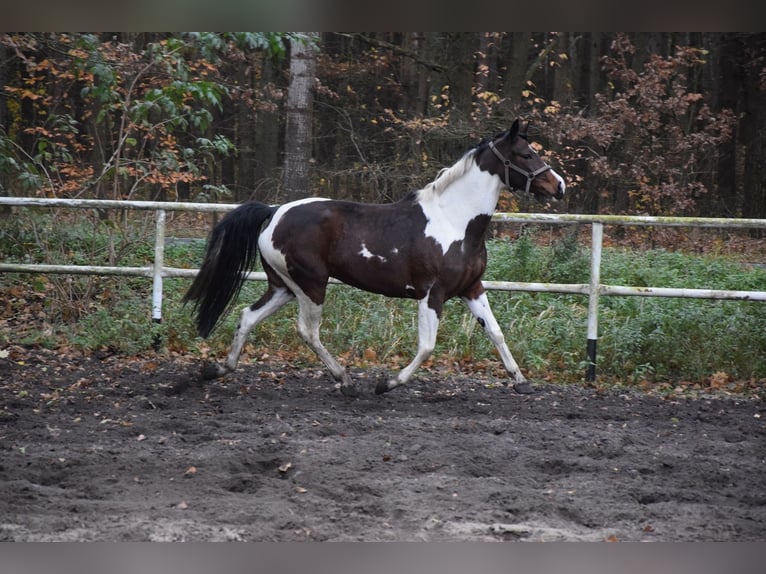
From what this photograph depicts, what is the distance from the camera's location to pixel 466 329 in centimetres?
827

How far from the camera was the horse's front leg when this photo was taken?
6398mm

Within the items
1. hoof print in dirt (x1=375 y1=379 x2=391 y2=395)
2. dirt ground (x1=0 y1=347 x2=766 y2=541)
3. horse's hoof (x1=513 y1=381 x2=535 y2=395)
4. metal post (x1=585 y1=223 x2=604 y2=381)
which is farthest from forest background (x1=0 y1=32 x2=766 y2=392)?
hoof print in dirt (x1=375 y1=379 x2=391 y2=395)

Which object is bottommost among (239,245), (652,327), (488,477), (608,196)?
(488,477)

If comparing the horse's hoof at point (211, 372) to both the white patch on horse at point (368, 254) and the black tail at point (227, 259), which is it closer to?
the black tail at point (227, 259)

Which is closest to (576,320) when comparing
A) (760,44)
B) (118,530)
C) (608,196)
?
(118,530)

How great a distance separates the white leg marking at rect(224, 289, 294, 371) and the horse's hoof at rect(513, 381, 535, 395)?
191cm

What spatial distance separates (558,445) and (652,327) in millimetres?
3280

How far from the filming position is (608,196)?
18922 mm

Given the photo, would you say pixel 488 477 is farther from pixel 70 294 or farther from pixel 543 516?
pixel 70 294

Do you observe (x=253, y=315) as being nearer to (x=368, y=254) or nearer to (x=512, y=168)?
(x=368, y=254)

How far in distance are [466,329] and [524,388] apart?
1.55 meters

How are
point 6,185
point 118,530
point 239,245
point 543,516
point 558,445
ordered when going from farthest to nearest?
point 6,185, point 239,245, point 558,445, point 543,516, point 118,530

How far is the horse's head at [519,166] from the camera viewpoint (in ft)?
21.1

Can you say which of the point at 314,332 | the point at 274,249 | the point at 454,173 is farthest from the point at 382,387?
the point at 454,173
